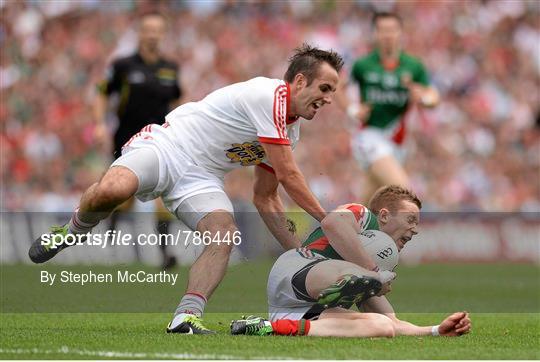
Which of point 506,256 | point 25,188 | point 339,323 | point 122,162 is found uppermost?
point 122,162

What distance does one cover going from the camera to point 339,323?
750 centimetres

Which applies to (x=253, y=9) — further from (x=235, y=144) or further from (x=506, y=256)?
(x=235, y=144)

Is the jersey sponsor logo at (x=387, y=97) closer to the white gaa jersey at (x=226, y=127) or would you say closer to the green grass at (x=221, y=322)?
the green grass at (x=221, y=322)

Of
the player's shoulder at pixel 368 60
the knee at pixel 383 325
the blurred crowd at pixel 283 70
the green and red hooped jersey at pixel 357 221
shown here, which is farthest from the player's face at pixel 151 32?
the knee at pixel 383 325

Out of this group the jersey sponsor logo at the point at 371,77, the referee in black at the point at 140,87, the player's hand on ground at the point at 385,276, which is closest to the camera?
the player's hand on ground at the point at 385,276

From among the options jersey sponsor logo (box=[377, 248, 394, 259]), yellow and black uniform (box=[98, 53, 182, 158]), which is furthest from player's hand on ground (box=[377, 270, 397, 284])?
yellow and black uniform (box=[98, 53, 182, 158])

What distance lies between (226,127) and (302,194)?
0.86 meters

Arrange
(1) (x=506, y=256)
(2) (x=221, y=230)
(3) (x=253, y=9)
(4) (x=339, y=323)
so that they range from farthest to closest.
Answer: (3) (x=253, y=9) → (1) (x=506, y=256) → (2) (x=221, y=230) → (4) (x=339, y=323)

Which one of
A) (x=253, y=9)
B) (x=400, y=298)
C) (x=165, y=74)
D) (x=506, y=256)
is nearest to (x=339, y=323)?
(x=400, y=298)

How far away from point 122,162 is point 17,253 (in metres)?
3.40

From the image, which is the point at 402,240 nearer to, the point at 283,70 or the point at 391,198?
the point at 391,198

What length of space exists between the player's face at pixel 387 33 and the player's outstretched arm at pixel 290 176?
6.23 m

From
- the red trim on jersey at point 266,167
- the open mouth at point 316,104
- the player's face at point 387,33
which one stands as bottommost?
the red trim on jersey at point 266,167

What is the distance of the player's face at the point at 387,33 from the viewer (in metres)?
14.1
